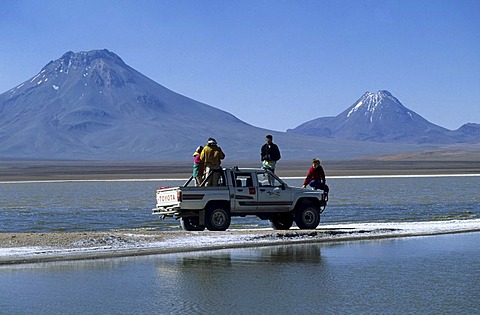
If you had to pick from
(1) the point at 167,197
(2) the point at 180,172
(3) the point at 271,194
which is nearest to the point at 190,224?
(1) the point at 167,197

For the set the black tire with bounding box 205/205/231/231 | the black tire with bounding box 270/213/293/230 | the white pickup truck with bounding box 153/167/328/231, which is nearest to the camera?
the white pickup truck with bounding box 153/167/328/231

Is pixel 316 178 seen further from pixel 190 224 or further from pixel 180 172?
pixel 180 172

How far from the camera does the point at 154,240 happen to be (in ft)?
61.5

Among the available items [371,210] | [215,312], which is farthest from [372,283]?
[371,210]

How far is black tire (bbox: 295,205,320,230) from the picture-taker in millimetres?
22328

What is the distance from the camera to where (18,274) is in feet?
47.0

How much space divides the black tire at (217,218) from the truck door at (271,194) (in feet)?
2.88

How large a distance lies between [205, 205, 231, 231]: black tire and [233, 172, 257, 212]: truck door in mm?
312

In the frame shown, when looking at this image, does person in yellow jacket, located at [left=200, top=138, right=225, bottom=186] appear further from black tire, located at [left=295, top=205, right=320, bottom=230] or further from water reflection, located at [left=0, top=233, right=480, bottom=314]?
water reflection, located at [left=0, top=233, right=480, bottom=314]

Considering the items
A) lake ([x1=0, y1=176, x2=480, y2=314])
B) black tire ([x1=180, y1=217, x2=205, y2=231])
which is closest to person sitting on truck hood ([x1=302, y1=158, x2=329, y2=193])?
black tire ([x1=180, y1=217, x2=205, y2=231])

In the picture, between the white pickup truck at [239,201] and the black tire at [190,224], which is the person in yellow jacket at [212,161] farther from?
the black tire at [190,224]

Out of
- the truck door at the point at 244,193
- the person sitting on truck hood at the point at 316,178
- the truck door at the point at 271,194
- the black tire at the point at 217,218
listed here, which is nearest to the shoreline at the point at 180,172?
the person sitting on truck hood at the point at 316,178

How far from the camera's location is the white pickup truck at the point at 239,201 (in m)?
21.4

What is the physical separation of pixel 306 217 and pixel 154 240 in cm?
490
